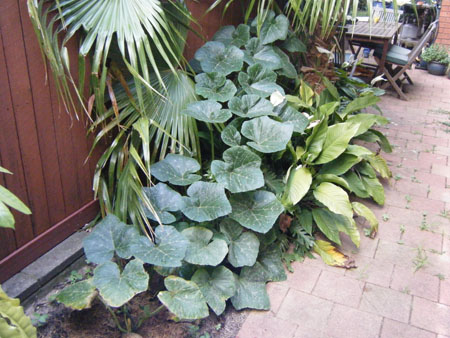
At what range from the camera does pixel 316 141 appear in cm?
264

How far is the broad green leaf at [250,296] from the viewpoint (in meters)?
2.01

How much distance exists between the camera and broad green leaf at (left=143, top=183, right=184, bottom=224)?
201 centimetres

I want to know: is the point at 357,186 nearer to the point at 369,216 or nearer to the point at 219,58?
the point at 369,216

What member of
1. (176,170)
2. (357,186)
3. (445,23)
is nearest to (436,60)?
(445,23)

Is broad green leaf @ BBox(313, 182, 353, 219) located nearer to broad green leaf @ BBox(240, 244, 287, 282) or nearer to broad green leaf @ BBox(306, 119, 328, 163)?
broad green leaf @ BBox(306, 119, 328, 163)

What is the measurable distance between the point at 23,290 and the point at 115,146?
78cm

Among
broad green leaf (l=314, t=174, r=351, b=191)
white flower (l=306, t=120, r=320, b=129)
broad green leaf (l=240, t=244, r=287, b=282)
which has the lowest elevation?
broad green leaf (l=240, t=244, r=287, b=282)

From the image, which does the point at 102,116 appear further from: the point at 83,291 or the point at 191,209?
the point at 83,291

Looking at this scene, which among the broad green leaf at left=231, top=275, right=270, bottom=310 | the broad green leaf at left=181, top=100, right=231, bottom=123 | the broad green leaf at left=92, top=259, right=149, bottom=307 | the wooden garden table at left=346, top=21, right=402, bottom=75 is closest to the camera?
the broad green leaf at left=92, top=259, right=149, bottom=307

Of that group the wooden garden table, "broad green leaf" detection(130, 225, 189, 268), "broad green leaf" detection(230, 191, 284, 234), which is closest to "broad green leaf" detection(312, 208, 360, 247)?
"broad green leaf" detection(230, 191, 284, 234)

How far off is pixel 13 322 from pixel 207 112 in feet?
4.67

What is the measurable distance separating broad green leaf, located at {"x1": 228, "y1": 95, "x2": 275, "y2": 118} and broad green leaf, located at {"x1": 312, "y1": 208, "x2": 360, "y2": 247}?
2.10 ft

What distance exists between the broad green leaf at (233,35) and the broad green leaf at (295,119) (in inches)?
22.6

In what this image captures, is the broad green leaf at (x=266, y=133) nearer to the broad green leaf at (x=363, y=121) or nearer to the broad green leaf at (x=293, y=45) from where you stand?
the broad green leaf at (x=363, y=121)
